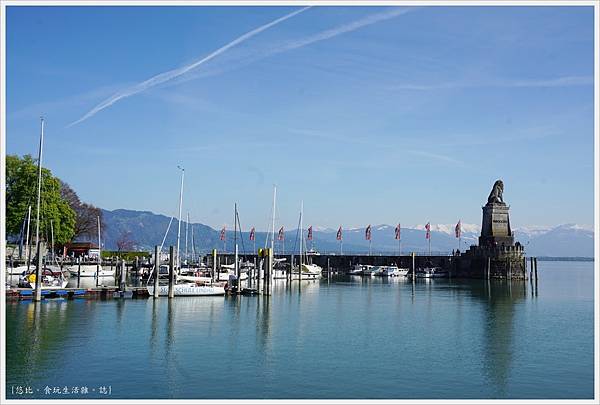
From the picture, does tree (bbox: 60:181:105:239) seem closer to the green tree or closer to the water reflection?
the green tree

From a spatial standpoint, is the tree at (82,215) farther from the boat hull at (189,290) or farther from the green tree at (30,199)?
the boat hull at (189,290)

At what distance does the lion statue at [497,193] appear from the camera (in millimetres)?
99188

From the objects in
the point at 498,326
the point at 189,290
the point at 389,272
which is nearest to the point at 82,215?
the point at 389,272

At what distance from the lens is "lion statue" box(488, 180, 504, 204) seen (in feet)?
325

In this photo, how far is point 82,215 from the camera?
352ft

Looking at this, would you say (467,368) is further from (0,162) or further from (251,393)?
(0,162)

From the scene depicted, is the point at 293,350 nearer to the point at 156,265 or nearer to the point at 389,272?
the point at 156,265

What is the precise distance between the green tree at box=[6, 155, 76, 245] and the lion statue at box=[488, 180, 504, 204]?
59.2 m

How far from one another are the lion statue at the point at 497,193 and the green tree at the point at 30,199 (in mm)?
59228

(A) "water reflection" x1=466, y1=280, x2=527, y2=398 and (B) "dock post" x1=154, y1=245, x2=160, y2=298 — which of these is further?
(B) "dock post" x1=154, y1=245, x2=160, y2=298

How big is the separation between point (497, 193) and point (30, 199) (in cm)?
6376

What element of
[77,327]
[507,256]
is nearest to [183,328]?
[77,327]

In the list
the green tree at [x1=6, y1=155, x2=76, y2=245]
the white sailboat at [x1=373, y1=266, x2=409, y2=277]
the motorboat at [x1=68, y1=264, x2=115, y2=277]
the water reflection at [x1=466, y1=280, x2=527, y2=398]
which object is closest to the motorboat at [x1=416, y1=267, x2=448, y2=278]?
the white sailboat at [x1=373, y1=266, x2=409, y2=277]

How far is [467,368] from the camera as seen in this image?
97.6 feet
